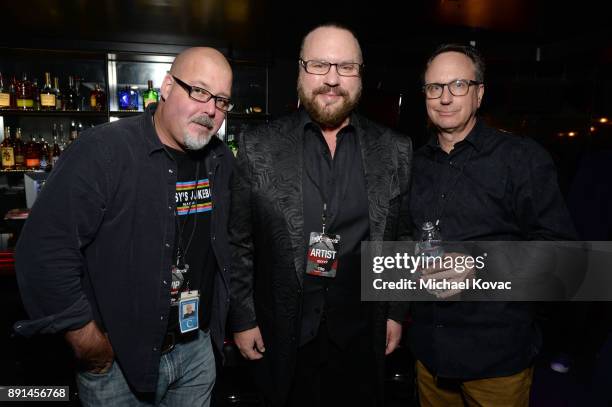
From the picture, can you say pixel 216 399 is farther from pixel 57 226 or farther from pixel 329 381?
pixel 57 226

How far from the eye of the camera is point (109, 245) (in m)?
1.50

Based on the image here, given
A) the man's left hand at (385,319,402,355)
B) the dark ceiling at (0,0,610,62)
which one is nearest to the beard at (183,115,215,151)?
the man's left hand at (385,319,402,355)

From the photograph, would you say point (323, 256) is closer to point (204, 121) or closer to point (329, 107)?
point (329, 107)

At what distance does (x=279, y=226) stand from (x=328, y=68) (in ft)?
2.18

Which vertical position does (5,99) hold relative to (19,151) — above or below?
above

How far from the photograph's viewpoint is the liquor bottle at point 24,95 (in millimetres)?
4699

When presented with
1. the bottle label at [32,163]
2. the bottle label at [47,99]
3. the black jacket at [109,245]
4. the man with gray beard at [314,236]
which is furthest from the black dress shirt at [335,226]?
the bottle label at [32,163]

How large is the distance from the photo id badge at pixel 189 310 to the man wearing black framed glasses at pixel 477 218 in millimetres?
920

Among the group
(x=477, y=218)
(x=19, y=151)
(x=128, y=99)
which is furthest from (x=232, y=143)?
(x=477, y=218)

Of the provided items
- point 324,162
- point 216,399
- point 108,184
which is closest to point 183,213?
point 108,184

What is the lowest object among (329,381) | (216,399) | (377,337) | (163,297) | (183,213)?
(216,399)

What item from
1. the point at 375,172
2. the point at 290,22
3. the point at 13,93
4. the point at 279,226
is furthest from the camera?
the point at 13,93

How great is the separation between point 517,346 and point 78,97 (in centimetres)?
530

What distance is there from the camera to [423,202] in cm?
179
